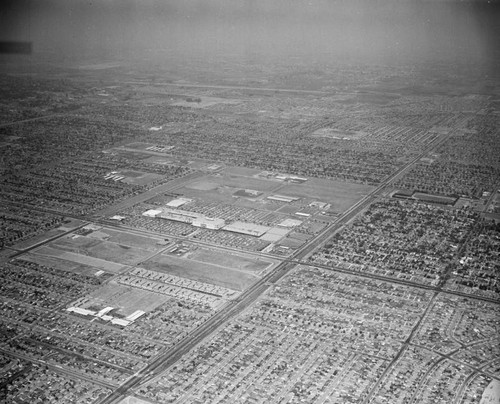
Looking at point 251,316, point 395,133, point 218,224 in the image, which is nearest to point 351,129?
point 395,133

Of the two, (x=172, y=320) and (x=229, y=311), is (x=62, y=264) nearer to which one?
(x=172, y=320)

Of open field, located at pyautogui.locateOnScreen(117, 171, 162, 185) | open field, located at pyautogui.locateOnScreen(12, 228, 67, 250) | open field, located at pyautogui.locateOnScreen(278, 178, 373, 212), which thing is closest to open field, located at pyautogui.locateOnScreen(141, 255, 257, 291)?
open field, located at pyautogui.locateOnScreen(12, 228, 67, 250)

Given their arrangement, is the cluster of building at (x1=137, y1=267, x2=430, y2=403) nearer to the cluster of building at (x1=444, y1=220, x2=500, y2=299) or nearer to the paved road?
the paved road

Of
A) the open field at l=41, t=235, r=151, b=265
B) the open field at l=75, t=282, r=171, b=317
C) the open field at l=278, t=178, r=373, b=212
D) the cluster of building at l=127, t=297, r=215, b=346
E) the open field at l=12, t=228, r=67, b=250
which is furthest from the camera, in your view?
the open field at l=278, t=178, r=373, b=212

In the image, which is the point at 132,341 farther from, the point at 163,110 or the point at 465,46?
the point at 465,46

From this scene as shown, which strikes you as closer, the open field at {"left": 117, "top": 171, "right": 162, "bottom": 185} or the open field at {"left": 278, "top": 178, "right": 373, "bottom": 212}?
the open field at {"left": 278, "top": 178, "right": 373, "bottom": 212}

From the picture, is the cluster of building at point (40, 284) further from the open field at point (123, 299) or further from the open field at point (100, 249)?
the open field at point (100, 249)
